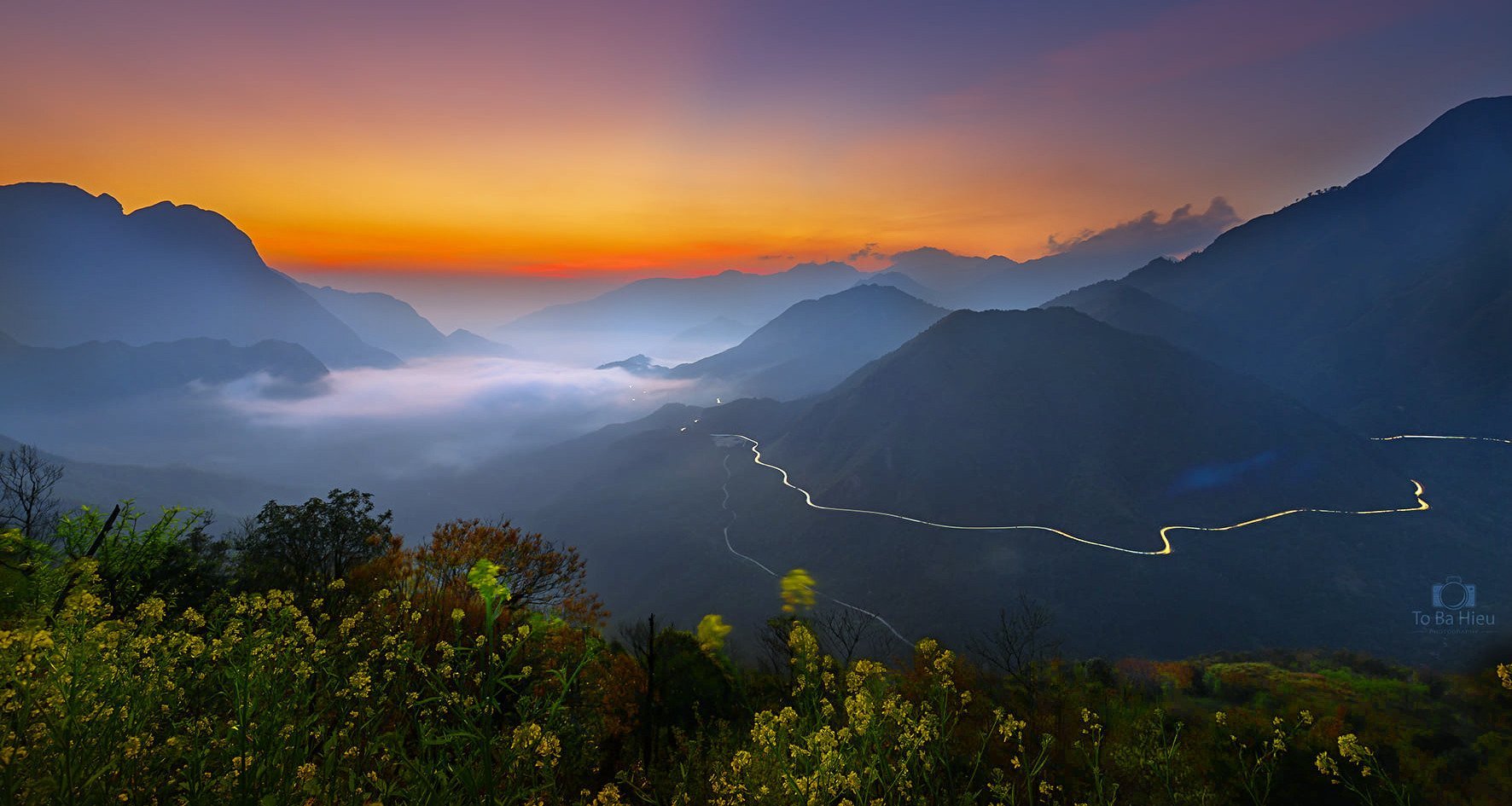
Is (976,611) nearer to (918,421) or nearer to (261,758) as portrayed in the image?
(918,421)

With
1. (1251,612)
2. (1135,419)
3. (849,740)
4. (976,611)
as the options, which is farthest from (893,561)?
(849,740)

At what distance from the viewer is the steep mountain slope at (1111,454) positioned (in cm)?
15175

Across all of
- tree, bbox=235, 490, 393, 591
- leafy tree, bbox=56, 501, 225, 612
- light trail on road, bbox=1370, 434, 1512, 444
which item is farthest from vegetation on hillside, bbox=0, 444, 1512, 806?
light trail on road, bbox=1370, 434, 1512, 444

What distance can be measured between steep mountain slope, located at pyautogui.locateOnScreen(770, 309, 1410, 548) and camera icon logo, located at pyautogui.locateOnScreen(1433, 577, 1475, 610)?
3011 cm

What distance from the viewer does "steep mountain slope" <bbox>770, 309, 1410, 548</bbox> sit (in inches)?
5974

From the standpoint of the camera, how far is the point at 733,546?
163750 mm

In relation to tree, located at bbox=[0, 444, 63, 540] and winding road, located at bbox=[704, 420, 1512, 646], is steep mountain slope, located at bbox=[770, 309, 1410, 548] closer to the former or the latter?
winding road, located at bbox=[704, 420, 1512, 646]

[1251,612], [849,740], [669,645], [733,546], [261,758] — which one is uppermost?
[261,758]

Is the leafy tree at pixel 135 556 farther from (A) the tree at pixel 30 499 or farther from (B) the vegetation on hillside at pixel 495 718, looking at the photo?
(A) the tree at pixel 30 499

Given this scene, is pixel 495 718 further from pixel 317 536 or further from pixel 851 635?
pixel 851 635

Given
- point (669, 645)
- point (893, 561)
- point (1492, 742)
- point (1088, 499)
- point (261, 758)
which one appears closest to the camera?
point (261, 758)

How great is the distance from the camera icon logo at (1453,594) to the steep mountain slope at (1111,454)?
30113mm

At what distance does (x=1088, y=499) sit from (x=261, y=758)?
179289mm

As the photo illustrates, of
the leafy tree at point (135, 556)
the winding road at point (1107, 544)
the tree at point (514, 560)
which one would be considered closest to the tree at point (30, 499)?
the leafy tree at point (135, 556)
